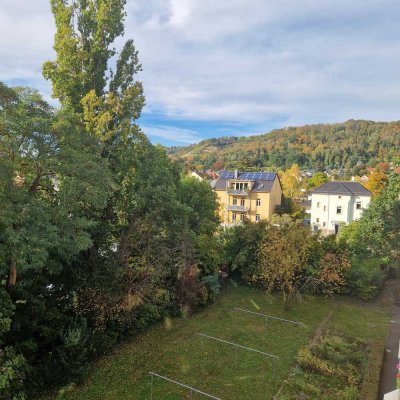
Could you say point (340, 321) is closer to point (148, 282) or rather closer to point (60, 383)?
point (148, 282)

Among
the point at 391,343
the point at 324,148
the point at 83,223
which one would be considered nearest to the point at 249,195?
the point at 391,343

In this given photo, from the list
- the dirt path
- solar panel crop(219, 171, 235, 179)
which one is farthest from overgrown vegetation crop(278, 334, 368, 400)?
solar panel crop(219, 171, 235, 179)

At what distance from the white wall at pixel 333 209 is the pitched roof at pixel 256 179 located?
22.3ft

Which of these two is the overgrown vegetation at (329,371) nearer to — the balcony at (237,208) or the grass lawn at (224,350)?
the grass lawn at (224,350)

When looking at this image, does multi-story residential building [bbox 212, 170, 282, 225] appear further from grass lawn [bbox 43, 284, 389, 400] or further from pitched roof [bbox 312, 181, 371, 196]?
grass lawn [bbox 43, 284, 389, 400]

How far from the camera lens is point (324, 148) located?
133 metres

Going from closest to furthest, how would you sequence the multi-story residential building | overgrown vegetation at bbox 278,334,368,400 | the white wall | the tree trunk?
the tree trunk
overgrown vegetation at bbox 278,334,368,400
the white wall
the multi-story residential building

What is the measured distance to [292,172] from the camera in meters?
66.6

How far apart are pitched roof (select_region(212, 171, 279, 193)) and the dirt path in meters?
23.1

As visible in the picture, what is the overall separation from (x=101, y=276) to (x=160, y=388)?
16.2 feet

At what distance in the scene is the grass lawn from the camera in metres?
11.3

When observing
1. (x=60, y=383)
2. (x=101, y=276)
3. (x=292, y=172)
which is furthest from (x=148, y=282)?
(x=292, y=172)

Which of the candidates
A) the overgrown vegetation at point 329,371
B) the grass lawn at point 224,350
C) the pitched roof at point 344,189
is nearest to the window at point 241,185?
the pitched roof at point 344,189

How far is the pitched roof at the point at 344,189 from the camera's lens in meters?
41.9
